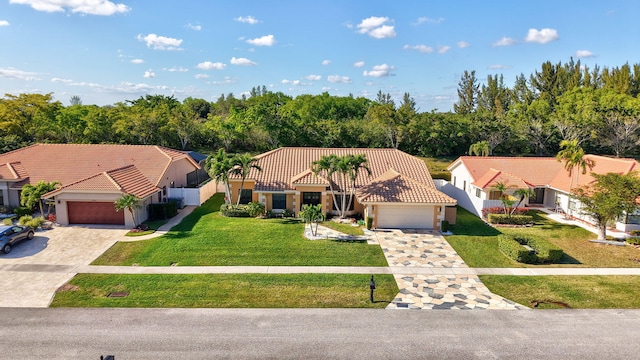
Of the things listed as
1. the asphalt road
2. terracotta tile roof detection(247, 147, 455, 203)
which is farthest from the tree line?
the asphalt road

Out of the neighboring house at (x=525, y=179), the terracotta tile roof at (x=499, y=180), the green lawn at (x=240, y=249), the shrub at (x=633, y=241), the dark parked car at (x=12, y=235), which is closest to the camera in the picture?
the green lawn at (x=240, y=249)

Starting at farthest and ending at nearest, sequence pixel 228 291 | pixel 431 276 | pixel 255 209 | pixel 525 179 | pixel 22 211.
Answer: pixel 525 179 → pixel 255 209 → pixel 22 211 → pixel 431 276 → pixel 228 291

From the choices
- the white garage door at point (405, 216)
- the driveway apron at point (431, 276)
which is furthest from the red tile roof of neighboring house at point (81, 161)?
the driveway apron at point (431, 276)

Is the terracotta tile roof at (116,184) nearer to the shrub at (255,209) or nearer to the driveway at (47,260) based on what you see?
the driveway at (47,260)

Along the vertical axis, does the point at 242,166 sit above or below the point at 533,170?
above

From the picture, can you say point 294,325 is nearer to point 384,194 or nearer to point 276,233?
point 276,233

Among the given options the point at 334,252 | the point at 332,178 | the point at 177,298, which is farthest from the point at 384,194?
the point at 177,298

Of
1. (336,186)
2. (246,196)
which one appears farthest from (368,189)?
(246,196)

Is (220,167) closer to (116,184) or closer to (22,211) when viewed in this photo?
(116,184)
